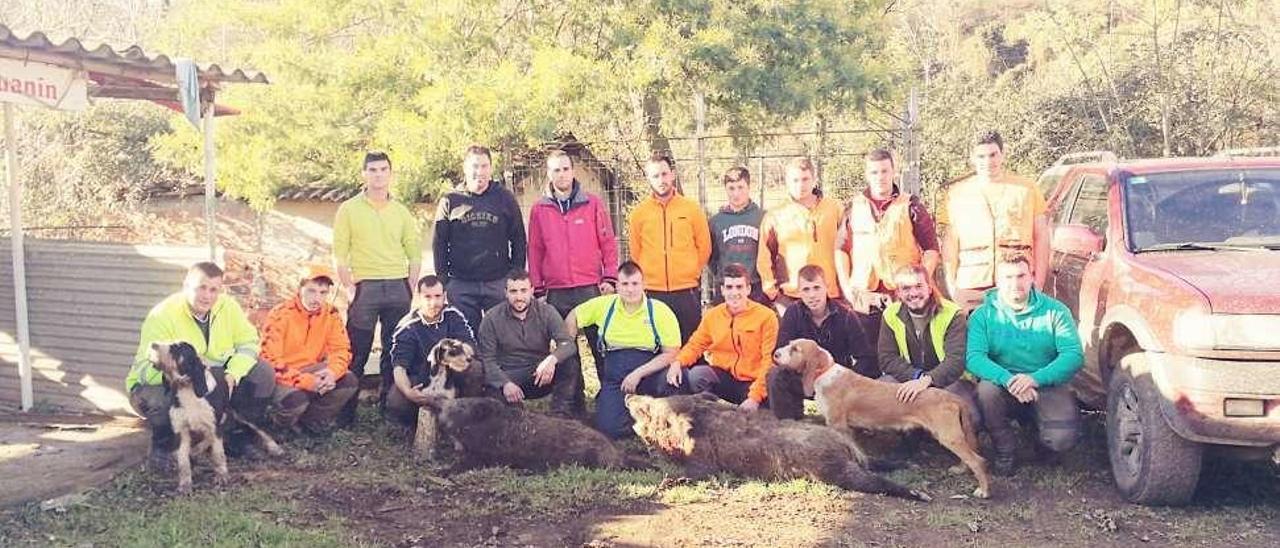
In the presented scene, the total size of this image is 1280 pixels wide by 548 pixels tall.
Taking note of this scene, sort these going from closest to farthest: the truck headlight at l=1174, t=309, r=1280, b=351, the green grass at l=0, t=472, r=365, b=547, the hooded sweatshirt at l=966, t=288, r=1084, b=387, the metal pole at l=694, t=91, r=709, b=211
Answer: the truck headlight at l=1174, t=309, r=1280, b=351, the green grass at l=0, t=472, r=365, b=547, the hooded sweatshirt at l=966, t=288, r=1084, b=387, the metal pole at l=694, t=91, r=709, b=211

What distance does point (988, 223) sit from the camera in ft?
22.0

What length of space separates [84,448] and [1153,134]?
14.6 metres

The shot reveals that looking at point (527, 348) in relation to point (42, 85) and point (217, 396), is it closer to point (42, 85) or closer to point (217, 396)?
point (217, 396)

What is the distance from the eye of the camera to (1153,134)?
51.3ft

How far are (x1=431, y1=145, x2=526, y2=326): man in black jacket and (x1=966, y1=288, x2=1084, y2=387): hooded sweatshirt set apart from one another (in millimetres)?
3220

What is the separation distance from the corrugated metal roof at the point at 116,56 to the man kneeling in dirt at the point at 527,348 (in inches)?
105

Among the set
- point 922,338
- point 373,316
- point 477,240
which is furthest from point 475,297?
point 922,338

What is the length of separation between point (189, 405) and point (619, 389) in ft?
8.90

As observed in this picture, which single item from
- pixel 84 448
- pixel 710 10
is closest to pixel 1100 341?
pixel 84 448

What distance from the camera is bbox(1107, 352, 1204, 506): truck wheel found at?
17.2ft

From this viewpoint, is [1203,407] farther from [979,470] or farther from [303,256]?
[303,256]

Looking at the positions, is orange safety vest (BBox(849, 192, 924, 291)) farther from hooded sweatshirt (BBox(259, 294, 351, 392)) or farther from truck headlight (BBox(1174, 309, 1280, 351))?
hooded sweatshirt (BBox(259, 294, 351, 392))

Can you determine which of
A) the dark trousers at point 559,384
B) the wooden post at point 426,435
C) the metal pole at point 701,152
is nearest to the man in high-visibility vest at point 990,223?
the dark trousers at point 559,384

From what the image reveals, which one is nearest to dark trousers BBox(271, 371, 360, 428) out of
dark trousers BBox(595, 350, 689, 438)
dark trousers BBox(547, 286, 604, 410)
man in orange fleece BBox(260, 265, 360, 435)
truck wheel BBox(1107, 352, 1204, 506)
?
man in orange fleece BBox(260, 265, 360, 435)
